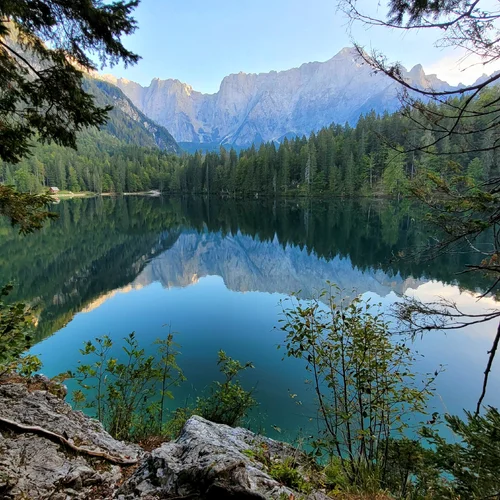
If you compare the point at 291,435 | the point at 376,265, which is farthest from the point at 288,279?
the point at 291,435

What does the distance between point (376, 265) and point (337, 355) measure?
21181mm

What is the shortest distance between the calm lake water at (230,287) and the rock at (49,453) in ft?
12.8

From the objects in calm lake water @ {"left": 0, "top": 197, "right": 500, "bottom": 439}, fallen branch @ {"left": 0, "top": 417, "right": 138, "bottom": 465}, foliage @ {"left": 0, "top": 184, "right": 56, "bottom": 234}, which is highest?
foliage @ {"left": 0, "top": 184, "right": 56, "bottom": 234}

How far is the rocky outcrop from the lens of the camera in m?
2.52

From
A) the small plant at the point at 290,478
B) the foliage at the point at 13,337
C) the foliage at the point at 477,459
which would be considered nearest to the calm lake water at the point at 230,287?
the foliage at the point at 477,459

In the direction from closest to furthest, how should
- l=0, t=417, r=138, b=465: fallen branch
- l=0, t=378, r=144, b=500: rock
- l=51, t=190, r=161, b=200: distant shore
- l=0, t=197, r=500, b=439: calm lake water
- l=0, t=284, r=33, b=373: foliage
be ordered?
l=0, t=378, r=144, b=500: rock, l=0, t=417, r=138, b=465: fallen branch, l=0, t=284, r=33, b=373: foliage, l=0, t=197, r=500, b=439: calm lake water, l=51, t=190, r=161, b=200: distant shore

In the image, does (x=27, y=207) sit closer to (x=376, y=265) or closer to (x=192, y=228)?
(x=376, y=265)

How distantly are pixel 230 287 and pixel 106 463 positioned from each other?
54.0ft

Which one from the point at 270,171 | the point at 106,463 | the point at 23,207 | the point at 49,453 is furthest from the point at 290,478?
the point at 270,171

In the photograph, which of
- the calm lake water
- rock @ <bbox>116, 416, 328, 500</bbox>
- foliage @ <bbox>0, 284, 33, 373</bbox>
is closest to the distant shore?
the calm lake water

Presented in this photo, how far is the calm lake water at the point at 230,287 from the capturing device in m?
9.05

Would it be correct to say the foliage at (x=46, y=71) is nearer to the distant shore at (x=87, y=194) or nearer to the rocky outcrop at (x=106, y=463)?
the rocky outcrop at (x=106, y=463)

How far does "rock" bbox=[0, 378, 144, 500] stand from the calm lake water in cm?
391

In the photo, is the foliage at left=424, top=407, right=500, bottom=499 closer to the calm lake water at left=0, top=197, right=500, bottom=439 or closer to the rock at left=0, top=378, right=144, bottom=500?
the calm lake water at left=0, top=197, right=500, bottom=439
